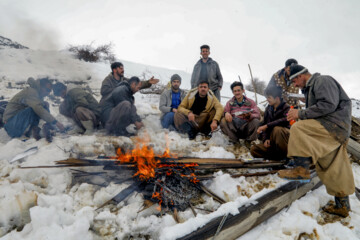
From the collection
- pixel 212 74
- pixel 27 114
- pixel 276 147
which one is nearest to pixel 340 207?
pixel 276 147

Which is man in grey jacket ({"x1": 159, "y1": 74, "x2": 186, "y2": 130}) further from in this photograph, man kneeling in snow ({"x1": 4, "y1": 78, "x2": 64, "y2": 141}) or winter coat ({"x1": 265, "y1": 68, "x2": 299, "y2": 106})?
man kneeling in snow ({"x1": 4, "y1": 78, "x2": 64, "y2": 141})

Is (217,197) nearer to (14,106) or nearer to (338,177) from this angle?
(338,177)

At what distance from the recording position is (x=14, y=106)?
168 inches

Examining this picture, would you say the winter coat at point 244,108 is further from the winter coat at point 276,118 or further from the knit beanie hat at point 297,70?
the knit beanie hat at point 297,70

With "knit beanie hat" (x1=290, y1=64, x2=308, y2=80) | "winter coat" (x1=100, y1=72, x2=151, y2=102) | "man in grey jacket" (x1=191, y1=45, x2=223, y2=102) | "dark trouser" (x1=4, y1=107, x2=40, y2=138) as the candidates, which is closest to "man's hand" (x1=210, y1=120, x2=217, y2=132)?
"man in grey jacket" (x1=191, y1=45, x2=223, y2=102)

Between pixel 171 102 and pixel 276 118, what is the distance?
2.87 m

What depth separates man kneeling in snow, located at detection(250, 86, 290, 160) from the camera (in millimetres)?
3350

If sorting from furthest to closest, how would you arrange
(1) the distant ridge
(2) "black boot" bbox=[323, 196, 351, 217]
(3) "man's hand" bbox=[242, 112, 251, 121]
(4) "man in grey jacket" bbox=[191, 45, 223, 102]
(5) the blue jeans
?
1. (1) the distant ridge
2. (4) "man in grey jacket" bbox=[191, 45, 223, 102]
3. (5) the blue jeans
4. (3) "man's hand" bbox=[242, 112, 251, 121]
5. (2) "black boot" bbox=[323, 196, 351, 217]

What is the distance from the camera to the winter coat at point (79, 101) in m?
4.82

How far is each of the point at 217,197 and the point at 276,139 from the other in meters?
1.59

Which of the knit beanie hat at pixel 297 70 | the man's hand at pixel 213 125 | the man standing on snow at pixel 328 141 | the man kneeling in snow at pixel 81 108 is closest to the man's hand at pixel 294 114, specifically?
the man standing on snow at pixel 328 141

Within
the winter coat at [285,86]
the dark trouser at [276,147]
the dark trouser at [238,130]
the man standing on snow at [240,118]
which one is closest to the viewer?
the dark trouser at [276,147]

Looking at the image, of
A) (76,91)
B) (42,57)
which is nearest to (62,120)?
(76,91)

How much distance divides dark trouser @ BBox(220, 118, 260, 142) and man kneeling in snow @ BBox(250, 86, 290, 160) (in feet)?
1.45
